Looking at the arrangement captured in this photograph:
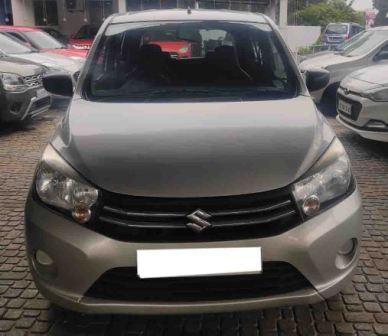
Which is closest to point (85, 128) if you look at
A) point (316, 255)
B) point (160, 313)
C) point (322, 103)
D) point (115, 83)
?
point (115, 83)

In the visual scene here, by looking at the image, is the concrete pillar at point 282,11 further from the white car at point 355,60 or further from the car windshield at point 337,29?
the white car at point 355,60

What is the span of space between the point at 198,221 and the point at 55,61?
8.52 meters

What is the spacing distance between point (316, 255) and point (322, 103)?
7255mm

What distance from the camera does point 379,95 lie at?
19.2ft

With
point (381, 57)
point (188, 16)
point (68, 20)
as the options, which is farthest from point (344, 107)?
point (68, 20)

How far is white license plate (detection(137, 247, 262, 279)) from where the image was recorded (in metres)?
2.13

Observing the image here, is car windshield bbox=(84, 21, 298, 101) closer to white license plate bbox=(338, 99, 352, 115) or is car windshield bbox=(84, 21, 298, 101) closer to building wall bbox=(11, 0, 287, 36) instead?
white license plate bbox=(338, 99, 352, 115)

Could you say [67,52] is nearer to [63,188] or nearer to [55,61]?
[55,61]

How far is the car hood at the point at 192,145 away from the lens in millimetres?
2225

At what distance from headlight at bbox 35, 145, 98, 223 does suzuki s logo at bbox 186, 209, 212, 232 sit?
0.43 m

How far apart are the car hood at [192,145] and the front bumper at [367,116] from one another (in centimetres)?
307

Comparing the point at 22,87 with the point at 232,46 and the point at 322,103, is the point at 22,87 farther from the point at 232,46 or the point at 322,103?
the point at 322,103

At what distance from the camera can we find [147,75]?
349cm

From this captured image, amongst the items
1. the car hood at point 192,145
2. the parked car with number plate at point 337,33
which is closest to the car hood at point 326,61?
the car hood at point 192,145
